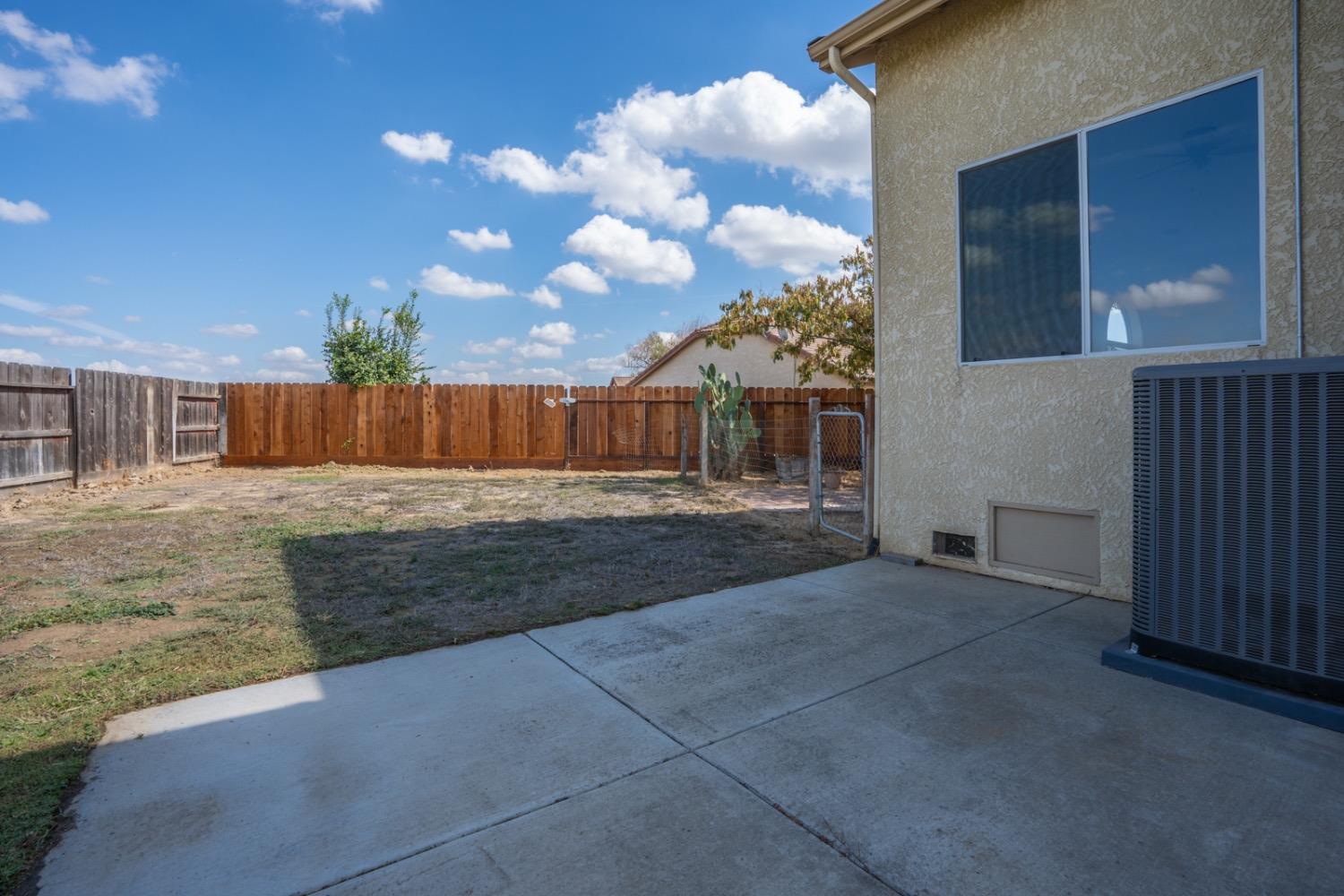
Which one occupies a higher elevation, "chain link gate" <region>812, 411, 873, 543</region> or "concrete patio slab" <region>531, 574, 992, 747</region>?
"chain link gate" <region>812, 411, 873, 543</region>

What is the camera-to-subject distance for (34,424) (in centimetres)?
911

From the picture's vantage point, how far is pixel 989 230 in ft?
14.9

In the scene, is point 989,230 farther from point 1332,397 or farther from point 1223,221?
point 1332,397

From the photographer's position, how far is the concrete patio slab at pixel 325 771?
1.71 meters

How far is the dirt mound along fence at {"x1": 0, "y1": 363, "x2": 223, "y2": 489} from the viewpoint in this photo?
8781 millimetres

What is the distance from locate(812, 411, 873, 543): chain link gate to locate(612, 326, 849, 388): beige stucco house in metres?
5.14

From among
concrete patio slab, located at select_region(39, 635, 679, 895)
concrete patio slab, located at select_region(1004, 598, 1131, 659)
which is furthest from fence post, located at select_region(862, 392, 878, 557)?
concrete patio slab, located at select_region(39, 635, 679, 895)

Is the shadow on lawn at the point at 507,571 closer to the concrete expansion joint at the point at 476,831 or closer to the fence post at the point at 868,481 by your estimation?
the fence post at the point at 868,481

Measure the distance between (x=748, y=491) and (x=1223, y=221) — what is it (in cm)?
775

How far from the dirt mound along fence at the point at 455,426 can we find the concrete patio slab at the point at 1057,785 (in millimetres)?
11612

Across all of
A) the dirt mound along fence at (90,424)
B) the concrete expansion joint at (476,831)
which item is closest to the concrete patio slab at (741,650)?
the concrete expansion joint at (476,831)

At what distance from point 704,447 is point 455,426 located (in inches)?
256

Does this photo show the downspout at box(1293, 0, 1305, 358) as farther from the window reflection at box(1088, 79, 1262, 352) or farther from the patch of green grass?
the patch of green grass

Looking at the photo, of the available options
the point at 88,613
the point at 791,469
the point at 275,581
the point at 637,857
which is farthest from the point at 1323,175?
the point at 791,469
